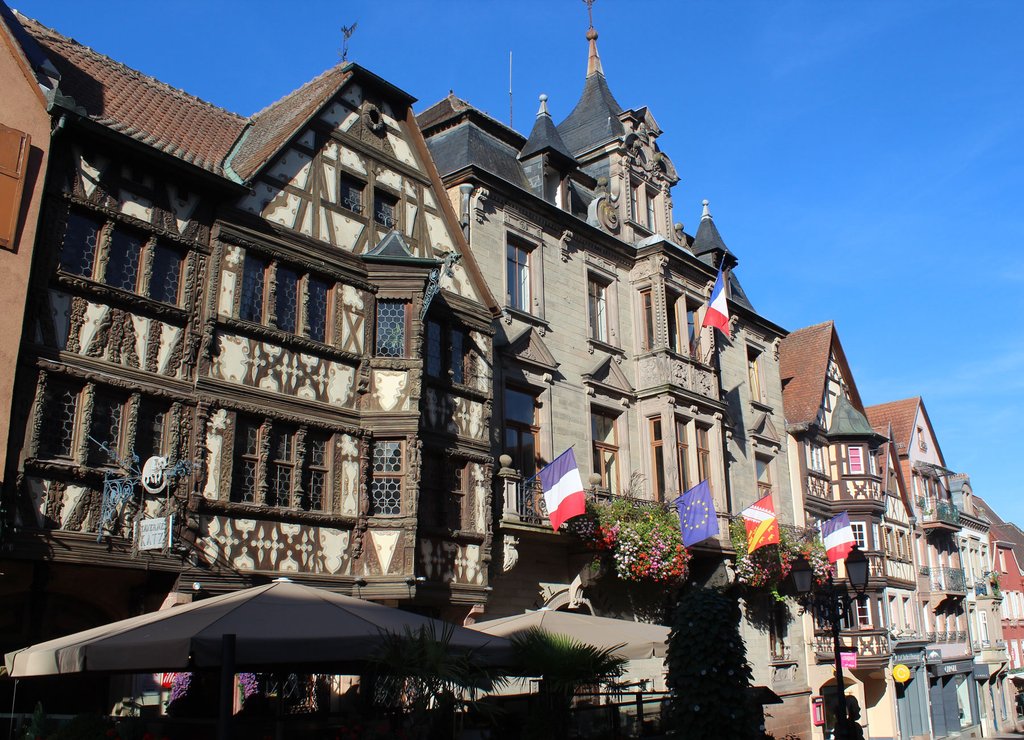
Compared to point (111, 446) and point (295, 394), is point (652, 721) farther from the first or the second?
point (111, 446)

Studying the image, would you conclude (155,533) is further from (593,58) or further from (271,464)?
(593,58)

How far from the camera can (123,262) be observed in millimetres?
13406

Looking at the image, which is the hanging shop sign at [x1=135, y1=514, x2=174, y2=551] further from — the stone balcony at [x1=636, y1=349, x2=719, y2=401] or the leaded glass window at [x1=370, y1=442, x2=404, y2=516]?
the stone balcony at [x1=636, y1=349, x2=719, y2=401]

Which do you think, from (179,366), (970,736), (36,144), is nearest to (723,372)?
(179,366)

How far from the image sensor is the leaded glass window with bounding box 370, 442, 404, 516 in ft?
51.7

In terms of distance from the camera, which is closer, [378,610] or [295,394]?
[378,610]

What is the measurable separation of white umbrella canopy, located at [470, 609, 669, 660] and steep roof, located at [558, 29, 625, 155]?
15.3 metres

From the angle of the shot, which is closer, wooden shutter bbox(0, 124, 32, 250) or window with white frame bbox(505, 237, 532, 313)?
wooden shutter bbox(0, 124, 32, 250)

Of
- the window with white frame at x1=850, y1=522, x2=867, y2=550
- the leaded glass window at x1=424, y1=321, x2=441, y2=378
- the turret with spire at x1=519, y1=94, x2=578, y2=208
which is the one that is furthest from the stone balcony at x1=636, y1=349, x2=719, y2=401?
the window with white frame at x1=850, y1=522, x2=867, y2=550

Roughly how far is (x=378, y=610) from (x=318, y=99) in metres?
9.96

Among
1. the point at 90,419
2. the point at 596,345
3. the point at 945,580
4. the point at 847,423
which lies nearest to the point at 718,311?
the point at 596,345

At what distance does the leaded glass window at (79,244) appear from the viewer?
41.7 feet

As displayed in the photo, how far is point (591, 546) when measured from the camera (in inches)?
785

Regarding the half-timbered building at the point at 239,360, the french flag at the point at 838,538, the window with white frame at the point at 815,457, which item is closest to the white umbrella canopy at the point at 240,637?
the half-timbered building at the point at 239,360
